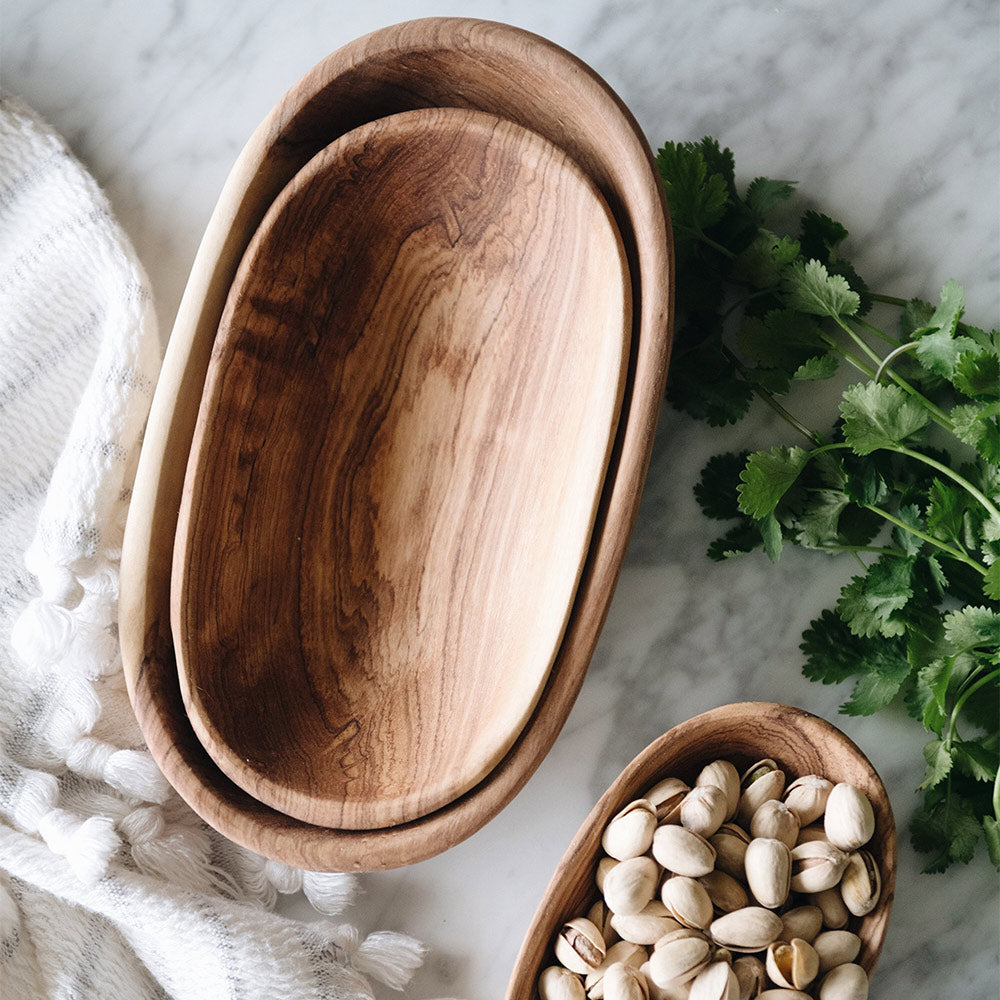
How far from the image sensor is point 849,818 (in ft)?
1.74

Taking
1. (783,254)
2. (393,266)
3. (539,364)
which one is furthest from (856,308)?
(393,266)

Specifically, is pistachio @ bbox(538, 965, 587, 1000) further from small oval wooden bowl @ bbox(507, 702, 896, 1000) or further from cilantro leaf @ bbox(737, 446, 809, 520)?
cilantro leaf @ bbox(737, 446, 809, 520)

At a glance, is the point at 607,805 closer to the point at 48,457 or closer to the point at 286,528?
the point at 286,528

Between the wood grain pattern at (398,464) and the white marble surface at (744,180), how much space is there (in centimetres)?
10

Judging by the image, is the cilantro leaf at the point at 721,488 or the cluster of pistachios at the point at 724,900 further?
the cilantro leaf at the point at 721,488

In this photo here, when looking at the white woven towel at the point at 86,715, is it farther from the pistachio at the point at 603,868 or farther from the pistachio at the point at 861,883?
the pistachio at the point at 861,883

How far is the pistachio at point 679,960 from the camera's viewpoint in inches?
21.0

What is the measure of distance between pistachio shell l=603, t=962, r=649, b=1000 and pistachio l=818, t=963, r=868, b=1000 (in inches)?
4.0

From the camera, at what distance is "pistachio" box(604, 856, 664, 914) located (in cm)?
54

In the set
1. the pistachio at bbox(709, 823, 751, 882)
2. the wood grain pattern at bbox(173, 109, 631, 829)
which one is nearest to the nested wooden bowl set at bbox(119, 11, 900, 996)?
the wood grain pattern at bbox(173, 109, 631, 829)

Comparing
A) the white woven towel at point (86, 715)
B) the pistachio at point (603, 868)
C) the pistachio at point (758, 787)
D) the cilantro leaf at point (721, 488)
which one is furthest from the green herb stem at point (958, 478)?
the white woven towel at point (86, 715)

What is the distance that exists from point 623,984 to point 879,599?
0.92 feet

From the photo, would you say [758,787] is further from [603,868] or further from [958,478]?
[958,478]

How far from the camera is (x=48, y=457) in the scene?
0.65 meters
